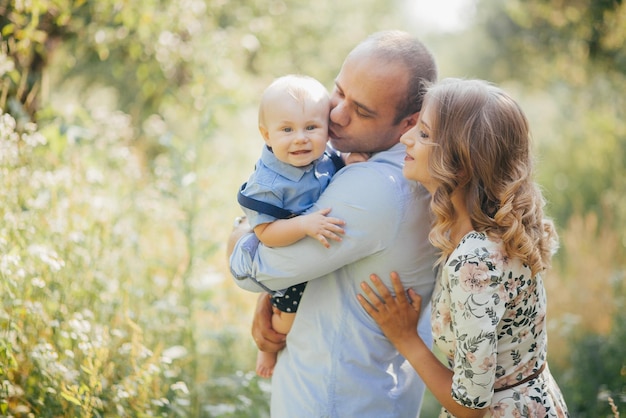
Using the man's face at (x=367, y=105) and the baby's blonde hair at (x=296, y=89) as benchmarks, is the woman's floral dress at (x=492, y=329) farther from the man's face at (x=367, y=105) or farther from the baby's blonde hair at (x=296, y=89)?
the baby's blonde hair at (x=296, y=89)

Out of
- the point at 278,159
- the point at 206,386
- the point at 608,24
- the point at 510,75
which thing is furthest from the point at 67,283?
the point at 510,75

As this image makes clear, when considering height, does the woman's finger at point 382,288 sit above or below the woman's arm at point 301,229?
below

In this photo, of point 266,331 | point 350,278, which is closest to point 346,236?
point 350,278

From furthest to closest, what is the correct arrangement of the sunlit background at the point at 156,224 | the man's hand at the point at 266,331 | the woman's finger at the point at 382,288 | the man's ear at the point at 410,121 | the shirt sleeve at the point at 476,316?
1. the sunlit background at the point at 156,224
2. the man's hand at the point at 266,331
3. the man's ear at the point at 410,121
4. the woman's finger at the point at 382,288
5. the shirt sleeve at the point at 476,316

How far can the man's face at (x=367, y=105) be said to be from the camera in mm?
2354

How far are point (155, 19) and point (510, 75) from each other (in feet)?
62.9

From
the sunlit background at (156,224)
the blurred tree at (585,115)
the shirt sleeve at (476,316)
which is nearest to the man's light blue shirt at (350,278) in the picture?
the shirt sleeve at (476,316)

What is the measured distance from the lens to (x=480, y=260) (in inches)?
81.4

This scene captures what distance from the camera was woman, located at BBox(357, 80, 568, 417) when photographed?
A: 6.77 feet

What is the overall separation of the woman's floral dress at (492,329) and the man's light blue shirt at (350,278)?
20 centimetres

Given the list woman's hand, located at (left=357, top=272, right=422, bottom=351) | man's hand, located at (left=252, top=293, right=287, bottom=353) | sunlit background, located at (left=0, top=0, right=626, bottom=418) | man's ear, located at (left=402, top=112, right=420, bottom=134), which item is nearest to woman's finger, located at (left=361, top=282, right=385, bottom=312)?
woman's hand, located at (left=357, top=272, right=422, bottom=351)

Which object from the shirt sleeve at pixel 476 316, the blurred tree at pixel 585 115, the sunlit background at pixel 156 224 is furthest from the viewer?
the blurred tree at pixel 585 115

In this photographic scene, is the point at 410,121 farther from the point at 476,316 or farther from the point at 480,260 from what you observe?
the point at 476,316

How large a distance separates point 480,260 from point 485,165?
1.00ft
